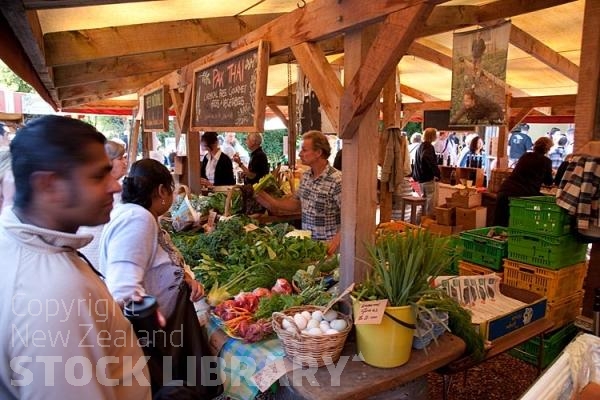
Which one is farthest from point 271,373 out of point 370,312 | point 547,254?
point 547,254

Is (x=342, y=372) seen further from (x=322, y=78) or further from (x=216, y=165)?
(x=216, y=165)

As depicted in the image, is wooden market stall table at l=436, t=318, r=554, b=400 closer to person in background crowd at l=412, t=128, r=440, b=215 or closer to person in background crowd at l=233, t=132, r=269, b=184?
person in background crowd at l=233, t=132, r=269, b=184

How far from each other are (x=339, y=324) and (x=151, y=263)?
90 centimetres

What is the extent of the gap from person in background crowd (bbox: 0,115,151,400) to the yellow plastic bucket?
1022mm

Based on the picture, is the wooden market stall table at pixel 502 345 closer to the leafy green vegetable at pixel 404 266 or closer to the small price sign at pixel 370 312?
the leafy green vegetable at pixel 404 266

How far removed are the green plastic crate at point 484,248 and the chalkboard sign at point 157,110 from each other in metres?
3.83

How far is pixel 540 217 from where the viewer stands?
349cm

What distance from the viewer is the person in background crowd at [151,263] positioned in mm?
1801

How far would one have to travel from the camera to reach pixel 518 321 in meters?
2.65

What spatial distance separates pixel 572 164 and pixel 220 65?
287cm

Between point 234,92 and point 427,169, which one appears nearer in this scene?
point 234,92

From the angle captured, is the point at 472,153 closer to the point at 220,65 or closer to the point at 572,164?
the point at 572,164

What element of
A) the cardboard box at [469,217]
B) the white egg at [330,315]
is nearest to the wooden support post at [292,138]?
the cardboard box at [469,217]

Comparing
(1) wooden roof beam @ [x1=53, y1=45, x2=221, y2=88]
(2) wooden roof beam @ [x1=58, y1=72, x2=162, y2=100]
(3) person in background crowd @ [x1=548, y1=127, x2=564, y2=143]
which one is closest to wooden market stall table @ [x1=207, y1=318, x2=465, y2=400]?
(1) wooden roof beam @ [x1=53, y1=45, x2=221, y2=88]
